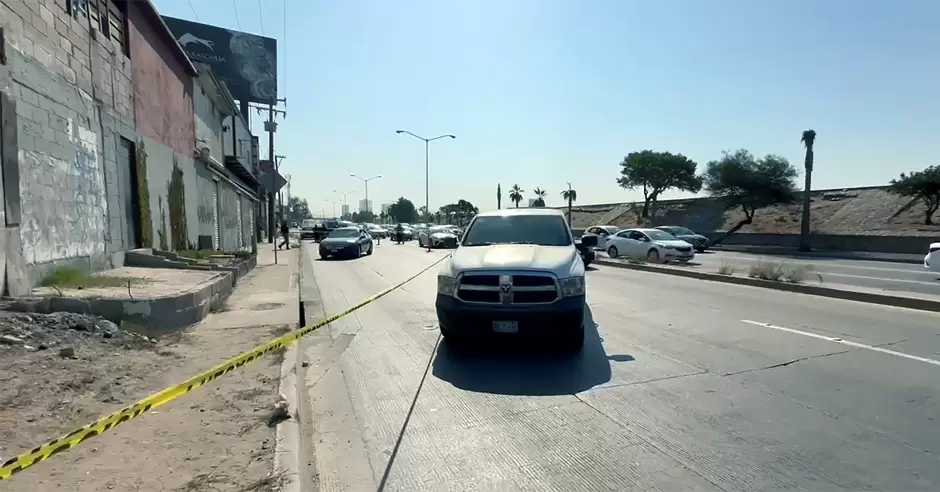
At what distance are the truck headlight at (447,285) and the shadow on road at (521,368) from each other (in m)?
0.85

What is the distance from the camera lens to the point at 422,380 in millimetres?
6004

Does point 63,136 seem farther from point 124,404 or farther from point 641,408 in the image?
point 641,408

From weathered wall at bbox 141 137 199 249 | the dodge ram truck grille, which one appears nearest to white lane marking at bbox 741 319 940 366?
the dodge ram truck grille

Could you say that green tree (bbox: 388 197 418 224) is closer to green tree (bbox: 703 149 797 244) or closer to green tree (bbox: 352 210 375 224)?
green tree (bbox: 352 210 375 224)

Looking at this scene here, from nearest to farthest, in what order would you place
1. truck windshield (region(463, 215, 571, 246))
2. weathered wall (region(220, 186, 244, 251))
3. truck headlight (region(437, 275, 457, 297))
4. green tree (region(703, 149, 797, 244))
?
truck headlight (region(437, 275, 457, 297)) → truck windshield (region(463, 215, 571, 246)) → weathered wall (region(220, 186, 244, 251)) → green tree (region(703, 149, 797, 244))

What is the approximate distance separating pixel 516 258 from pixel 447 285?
0.94m

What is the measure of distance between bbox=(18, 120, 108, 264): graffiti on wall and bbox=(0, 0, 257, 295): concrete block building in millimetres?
20

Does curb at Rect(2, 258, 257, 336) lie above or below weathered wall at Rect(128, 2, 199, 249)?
below

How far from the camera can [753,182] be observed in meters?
44.9

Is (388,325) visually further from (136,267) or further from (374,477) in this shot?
(136,267)

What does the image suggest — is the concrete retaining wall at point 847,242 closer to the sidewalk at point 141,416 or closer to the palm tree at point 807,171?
the palm tree at point 807,171

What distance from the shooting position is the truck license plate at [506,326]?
6.36 meters

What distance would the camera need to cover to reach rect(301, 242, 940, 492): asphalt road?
3.75m

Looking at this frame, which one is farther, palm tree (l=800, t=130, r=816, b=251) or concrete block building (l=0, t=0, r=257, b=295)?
palm tree (l=800, t=130, r=816, b=251)
